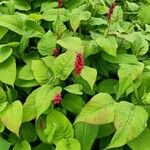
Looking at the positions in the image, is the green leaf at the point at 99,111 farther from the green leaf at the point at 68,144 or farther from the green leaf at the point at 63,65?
the green leaf at the point at 63,65

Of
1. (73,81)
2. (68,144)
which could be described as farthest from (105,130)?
(73,81)

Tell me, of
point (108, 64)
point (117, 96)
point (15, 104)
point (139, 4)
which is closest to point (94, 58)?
point (108, 64)

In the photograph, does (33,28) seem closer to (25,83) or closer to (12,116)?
(25,83)

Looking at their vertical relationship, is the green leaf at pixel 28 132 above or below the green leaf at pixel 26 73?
below

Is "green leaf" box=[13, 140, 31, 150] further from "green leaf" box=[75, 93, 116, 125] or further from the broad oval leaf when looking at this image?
"green leaf" box=[75, 93, 116, 125]

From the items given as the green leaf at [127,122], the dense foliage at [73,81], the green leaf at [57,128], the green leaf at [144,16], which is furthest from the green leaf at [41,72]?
the green leaf at [144,16]

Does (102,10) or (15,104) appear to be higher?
(102,10)

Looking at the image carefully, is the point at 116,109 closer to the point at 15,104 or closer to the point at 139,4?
the point at 15,104
